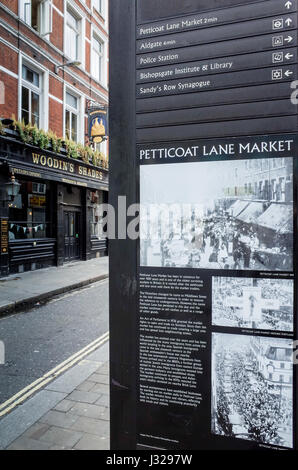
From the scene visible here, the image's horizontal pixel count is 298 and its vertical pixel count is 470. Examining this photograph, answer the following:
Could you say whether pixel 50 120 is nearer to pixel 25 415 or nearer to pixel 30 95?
pixel 30 95

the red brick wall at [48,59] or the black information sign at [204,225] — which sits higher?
the red brick wall at [48,59]

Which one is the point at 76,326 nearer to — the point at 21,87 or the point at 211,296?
the point at 211,296

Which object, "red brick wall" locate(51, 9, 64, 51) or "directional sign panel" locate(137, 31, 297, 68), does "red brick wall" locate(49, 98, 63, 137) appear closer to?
"red brick wall" locate(51, 9, 64, 51)

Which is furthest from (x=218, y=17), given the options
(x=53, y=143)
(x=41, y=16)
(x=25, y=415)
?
(x=41, y=16)

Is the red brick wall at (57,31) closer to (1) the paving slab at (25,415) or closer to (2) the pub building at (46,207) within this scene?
(2) the pub building at (46,207)

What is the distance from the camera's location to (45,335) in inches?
254

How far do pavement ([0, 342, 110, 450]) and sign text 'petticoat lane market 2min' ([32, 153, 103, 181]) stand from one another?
35.8ft

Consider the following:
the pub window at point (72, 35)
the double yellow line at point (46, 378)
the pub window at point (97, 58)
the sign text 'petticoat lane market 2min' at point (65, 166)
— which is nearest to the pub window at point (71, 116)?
the sign text 'petticoat lane market 2min' at point (65, 166)

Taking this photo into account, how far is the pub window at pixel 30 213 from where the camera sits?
13.1 meters

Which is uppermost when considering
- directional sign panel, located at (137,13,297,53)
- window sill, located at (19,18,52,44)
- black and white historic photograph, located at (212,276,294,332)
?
window sill, located at (19,18,52,44)

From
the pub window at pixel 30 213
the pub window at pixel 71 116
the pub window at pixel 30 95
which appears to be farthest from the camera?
the pub window at pixel 71 116

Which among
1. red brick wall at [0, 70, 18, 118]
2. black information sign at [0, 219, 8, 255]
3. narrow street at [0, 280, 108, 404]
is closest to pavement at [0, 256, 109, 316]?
narrow street at [0, 280, 108, 404]

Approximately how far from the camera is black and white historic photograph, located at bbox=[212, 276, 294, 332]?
6.01 feet

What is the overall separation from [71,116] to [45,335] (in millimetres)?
13755
